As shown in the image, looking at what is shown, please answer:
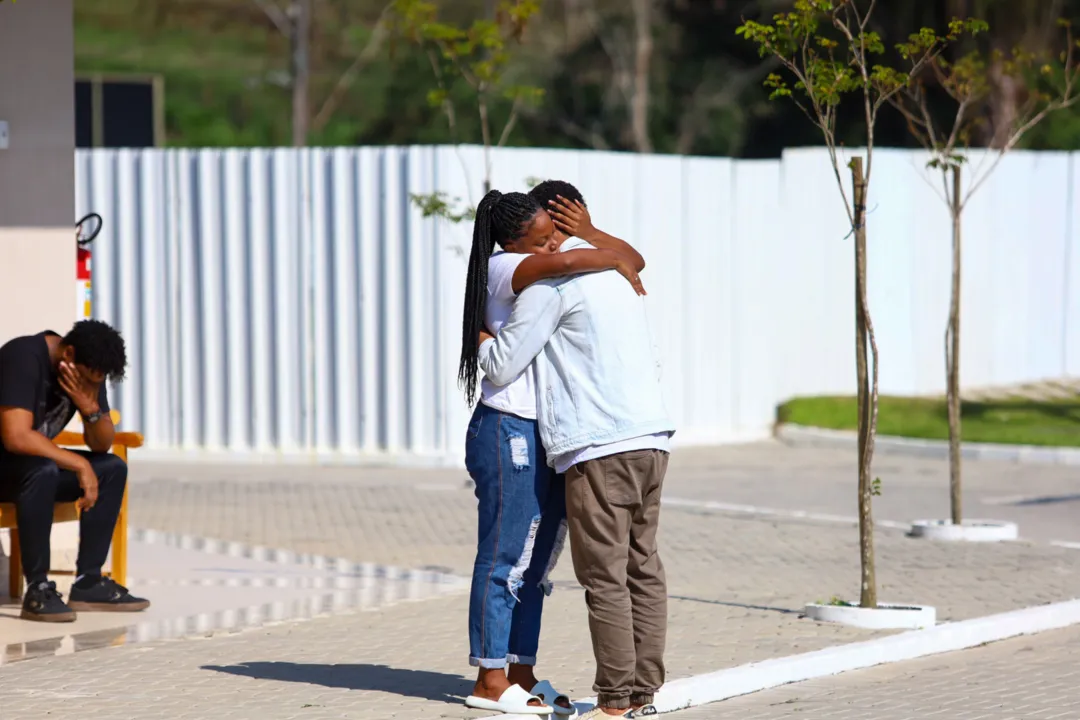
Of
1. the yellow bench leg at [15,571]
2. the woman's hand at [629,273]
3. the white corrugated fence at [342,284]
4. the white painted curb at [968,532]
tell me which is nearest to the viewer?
the woman's hand at [629,273]

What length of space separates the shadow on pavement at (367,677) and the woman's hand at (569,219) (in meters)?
1.68

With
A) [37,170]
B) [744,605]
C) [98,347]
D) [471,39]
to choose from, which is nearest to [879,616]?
[744,605]

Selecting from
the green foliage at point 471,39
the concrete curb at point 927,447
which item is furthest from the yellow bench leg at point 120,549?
the concrete curb at point 927,447

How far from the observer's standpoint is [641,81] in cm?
3994

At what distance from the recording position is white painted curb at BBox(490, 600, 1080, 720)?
640 cm

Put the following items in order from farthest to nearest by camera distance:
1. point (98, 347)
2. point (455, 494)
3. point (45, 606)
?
point (455, 494) < point (45, 606) < point (98, 347)

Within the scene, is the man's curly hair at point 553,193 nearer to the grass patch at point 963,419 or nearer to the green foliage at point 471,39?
the green foliage at point 471,39

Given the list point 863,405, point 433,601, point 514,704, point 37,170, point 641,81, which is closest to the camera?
point 514,704

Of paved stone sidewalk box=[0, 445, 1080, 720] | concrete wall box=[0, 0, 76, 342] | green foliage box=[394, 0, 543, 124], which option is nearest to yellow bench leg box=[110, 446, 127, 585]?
paved stone sidewalk box=[0, 445, 1080, 720]

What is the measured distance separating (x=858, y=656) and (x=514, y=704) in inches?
72.8

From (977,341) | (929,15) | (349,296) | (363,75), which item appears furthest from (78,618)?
(363,75)

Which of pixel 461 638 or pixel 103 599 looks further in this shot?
pixel 103 599

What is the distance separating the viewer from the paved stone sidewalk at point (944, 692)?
6242mm

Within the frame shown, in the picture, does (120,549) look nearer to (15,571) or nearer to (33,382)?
(15,571)
